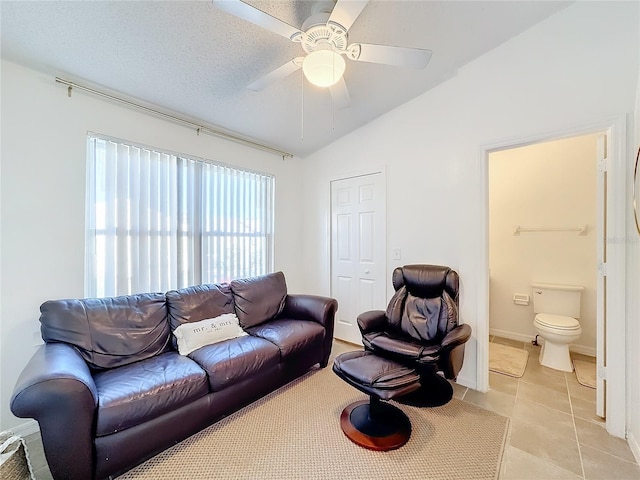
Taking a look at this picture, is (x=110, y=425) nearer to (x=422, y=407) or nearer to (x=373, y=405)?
(x=373, y=405)

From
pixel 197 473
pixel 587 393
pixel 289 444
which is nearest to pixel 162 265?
pixel 197 473

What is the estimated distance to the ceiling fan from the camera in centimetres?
127

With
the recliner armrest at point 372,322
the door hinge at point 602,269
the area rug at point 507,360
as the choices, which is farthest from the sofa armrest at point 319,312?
the door hinge at point 602,269

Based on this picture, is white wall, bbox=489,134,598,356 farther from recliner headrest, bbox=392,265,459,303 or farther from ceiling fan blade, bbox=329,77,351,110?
ceiling fan blade, bbox=329,77,351,110

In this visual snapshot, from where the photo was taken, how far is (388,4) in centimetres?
171

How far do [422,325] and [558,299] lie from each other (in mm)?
1824

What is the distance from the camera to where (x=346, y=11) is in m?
1.25

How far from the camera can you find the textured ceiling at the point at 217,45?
5.13 feet

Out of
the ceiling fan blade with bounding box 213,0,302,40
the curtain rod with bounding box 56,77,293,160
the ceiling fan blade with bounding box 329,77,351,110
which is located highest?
the curtain rod with bounding box 56,77,293,160

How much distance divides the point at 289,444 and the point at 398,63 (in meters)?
2.42

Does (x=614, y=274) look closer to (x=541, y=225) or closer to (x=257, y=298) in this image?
(x=541, y=225)

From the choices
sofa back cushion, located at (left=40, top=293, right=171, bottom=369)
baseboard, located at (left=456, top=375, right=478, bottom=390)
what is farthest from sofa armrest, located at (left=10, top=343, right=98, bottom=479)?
baseboard, located at (left=456, top=375, right=478, bottom=390)

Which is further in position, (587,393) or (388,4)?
(587,393)

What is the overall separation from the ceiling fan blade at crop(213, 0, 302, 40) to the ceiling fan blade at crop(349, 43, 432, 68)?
0.36 m
